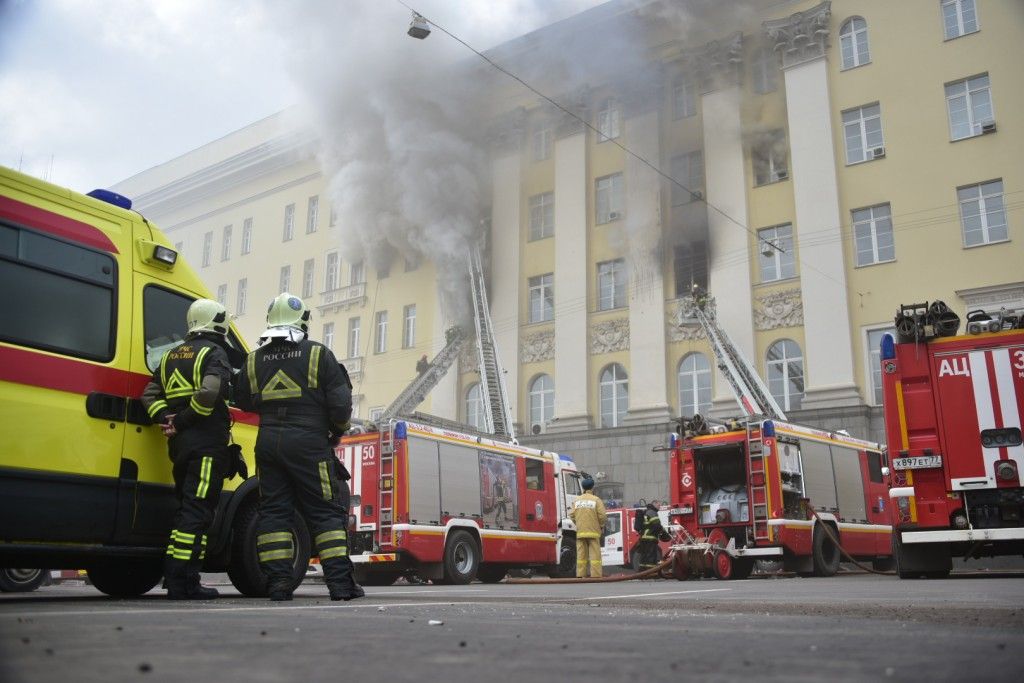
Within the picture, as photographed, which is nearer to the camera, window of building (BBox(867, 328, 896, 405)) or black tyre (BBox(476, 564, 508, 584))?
black tyre (BBox(476, 564, 508, 584))

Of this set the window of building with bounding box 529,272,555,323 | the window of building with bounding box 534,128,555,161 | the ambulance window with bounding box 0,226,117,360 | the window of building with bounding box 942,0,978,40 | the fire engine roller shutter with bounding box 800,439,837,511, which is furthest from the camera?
the window of building with bounding box 534,128,555,161

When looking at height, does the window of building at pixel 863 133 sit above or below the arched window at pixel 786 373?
above

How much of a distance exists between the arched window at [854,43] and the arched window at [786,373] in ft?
24.2

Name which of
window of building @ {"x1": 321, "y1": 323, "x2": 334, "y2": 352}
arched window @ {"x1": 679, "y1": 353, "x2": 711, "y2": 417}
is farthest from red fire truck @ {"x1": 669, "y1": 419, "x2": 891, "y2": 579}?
window of building @ {"x1": 321, "y1": 323, "x2": 334, "y2": 352}

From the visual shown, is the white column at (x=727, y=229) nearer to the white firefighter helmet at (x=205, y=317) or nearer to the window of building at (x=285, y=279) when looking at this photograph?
the white firefighter helmet at (x=205, y=317)

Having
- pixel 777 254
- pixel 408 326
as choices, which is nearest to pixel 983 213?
pixel 777 254

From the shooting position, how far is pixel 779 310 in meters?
23.3

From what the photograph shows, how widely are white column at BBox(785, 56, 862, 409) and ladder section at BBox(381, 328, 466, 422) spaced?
10721 millimetres

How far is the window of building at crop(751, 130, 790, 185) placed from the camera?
24203mm

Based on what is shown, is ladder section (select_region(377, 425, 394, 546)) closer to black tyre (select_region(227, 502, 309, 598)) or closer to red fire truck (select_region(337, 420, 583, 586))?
red fire truck (select_region(337, 420, 583, 586))

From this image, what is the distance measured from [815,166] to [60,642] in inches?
923

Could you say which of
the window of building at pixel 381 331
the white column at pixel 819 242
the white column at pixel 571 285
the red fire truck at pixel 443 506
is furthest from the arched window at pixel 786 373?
the window of building at pixel 381 331

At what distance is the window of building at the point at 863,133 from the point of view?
899 inches

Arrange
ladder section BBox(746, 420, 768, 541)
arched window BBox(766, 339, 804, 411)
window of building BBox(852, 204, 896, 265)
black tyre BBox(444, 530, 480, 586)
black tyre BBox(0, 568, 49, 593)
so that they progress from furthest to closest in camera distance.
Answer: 1. arched window BBox(766, 339, 804, 411)
2. window of building BBox(852, 204, 896, 265)
3. ladder section BBox(746, 420, 768, 541)
4. black tyre BBox(444, 530, 480, 586)
5. black tyre BBox(0, 568, 49, 593)
